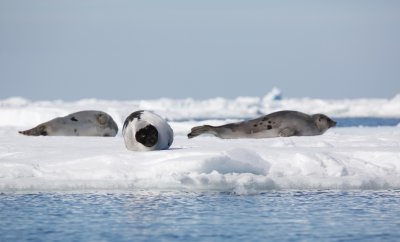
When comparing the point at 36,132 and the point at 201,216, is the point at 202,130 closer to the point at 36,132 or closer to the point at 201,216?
the point at 36,132

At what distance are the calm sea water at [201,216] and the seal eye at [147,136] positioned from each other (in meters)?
1.73

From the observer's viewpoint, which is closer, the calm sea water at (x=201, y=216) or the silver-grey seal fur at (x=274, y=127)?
the calm sea water at (x=201, y=216)

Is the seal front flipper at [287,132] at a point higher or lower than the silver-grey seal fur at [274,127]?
lower

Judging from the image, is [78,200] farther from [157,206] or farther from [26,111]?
[26,111]

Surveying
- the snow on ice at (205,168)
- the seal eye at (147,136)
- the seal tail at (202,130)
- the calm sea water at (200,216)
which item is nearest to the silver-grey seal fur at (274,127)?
the seal tail at (202,130)

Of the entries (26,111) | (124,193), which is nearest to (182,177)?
(124,193)

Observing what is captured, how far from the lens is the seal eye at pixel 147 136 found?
9.89m

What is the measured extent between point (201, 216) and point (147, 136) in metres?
3.02

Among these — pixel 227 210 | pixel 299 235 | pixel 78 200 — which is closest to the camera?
pixel 299 235

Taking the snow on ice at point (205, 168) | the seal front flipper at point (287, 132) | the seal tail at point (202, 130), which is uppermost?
the seal tail at point (202, 130)

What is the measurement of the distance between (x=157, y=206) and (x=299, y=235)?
1658mm

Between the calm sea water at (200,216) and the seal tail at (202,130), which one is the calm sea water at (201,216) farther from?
the seal tail at (202,130)

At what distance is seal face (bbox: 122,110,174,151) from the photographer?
9.90 metres

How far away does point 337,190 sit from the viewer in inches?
334
